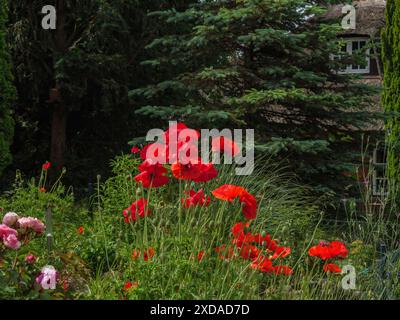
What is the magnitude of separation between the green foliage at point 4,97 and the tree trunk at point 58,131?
1254 mm

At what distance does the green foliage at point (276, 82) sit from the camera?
8.08 meters

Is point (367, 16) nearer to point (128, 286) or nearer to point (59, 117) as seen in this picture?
point (59, 117)

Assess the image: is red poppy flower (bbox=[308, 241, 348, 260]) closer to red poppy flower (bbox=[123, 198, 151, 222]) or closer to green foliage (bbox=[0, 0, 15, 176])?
red poppy flower (bbox=[123, 198, 151, 222])

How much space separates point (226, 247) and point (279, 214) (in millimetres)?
2122

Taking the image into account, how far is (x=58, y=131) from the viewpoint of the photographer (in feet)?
36.0

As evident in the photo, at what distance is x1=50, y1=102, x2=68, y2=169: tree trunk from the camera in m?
10.9

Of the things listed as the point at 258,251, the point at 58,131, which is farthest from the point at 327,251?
the point at 58,131

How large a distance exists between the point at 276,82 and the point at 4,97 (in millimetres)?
3930

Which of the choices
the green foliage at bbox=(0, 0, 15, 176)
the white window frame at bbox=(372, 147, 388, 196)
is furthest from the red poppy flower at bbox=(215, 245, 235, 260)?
the green foliage at bbox=(0, 0, 15, 176)

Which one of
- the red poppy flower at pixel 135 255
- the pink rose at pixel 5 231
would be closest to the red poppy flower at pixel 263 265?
the red poppy flower at pixel 135 255

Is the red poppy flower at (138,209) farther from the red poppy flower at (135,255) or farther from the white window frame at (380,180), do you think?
the white window frame at (380,180)

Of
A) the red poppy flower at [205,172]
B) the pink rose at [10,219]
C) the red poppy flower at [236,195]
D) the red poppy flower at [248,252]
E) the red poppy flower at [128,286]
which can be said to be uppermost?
the red poppy flower at [205,172]

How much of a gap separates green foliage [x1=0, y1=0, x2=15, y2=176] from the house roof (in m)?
10.1
